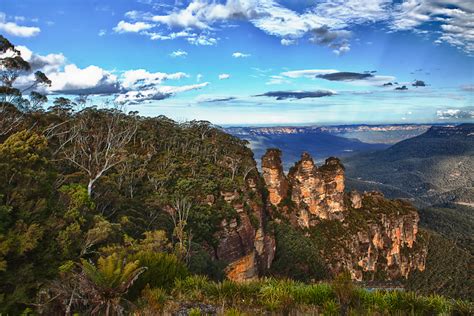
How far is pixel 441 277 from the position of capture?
→ 9475 centimetres

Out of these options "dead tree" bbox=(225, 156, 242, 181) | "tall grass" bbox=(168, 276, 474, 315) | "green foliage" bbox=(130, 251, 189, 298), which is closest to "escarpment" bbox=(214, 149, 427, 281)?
Result: "dead tree" bbox=(225, 156, 242, 181)

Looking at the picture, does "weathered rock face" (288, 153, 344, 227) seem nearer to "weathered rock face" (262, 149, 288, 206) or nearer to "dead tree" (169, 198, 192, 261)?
"weathered rock face" (262, 149, 288, 206)

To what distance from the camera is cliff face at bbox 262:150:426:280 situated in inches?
3127

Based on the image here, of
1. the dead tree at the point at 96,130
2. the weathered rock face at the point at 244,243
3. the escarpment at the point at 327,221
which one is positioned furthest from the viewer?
the escarpment at the point at 327,221

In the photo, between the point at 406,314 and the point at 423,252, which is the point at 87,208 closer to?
the point at 406,314

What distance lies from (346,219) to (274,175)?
2645cm

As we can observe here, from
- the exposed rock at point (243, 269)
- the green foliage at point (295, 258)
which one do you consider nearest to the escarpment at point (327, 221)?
the exposed rock at point (243, 269)

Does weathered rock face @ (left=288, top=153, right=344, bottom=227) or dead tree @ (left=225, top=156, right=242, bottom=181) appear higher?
dead tree @ (left=225, top=156, right=242, bottom=181)

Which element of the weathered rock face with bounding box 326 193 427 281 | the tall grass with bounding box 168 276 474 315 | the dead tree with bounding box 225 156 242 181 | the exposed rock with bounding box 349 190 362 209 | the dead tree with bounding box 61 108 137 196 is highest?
the dead tree with bounding box 61 108 137 196

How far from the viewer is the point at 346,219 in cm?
9231

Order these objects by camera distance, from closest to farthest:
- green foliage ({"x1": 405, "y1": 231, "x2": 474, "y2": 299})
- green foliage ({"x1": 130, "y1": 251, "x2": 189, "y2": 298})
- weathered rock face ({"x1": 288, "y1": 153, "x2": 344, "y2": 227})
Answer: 1. green foliage ({"x1": 130, "y1": 251, "x2": 189, "y2": 298})
2. weathered rock face ({"x1": 288, "y1": 153, "x2": 344, "y2": 227})
3. green foliage ({"x1": 405, "y1": 231, "x2": 474, "y2": 299})

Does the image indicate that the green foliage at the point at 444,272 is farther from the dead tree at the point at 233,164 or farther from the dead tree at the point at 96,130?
the dead tree at the point at 96,130

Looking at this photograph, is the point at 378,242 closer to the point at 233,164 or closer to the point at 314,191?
the point at 314,191

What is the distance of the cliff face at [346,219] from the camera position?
79438mm
